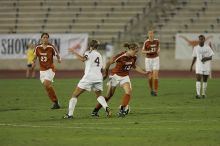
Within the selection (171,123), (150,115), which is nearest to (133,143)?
(171,123)

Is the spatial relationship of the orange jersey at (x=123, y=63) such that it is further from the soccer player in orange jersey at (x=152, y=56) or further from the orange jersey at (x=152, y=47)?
the orange jersey at (x=152, y=47)

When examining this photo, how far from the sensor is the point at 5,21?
161 feet

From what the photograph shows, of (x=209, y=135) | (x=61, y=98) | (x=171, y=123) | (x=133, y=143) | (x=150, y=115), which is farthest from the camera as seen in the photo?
(x=61, y=98)

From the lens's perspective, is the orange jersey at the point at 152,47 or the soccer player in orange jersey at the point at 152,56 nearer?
the soccer player in orange jersey at the point at 152,56

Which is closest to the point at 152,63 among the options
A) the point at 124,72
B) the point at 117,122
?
the point at 124,72

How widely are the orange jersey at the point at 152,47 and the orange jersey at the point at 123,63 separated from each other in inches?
306

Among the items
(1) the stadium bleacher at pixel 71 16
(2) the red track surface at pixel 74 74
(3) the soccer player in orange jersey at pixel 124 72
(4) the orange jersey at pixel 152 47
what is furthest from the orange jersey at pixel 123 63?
(1) the stadium bleacher at pixel 71 16

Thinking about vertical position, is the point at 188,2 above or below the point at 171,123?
above

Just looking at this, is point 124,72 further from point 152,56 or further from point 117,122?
point 152,56

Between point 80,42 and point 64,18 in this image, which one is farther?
point 64,18

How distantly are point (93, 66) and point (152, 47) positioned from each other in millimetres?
8797

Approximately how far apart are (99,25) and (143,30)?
2.82 meters

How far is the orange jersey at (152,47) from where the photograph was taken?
27.2m

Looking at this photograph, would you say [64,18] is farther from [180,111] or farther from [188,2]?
[180,111]
